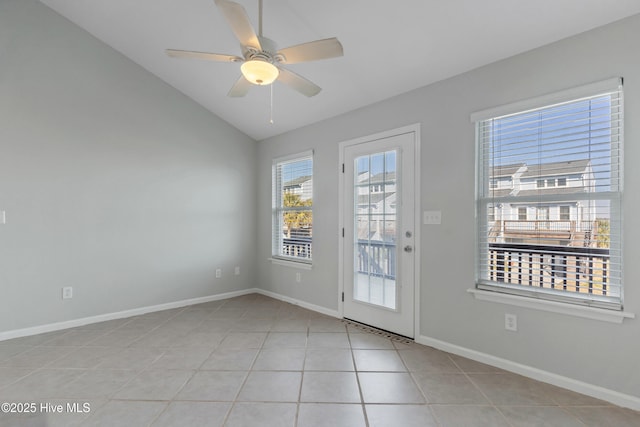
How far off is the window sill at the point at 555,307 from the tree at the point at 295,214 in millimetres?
2238

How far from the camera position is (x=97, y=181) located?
3.45 metres

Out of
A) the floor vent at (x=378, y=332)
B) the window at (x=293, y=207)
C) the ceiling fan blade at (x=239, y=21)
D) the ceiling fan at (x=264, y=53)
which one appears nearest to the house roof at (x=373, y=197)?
the window at (x=293, y=207)

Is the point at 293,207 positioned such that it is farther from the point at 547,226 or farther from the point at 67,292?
the point at 547,226

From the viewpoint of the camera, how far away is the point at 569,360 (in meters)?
2.10

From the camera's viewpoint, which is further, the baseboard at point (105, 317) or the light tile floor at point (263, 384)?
the baseboard at point (105, 317)

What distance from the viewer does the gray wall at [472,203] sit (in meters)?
1.92

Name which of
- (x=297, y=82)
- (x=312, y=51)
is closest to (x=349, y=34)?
(x=297, y=82)

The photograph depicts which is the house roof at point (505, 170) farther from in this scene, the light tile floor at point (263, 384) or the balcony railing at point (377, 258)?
the light tile floor at point (263, 384)

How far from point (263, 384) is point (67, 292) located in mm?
2593

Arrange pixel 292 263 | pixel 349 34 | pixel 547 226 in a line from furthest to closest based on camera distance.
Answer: pixel 292 263 → pixel 349 34 → pixel 547 226

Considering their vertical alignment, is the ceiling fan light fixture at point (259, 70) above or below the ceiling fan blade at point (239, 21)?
below

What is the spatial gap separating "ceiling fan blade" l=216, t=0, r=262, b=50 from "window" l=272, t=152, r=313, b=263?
2.25 meters

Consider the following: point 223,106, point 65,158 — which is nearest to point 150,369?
point 65,158

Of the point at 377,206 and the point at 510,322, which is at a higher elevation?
the point at 377,206
